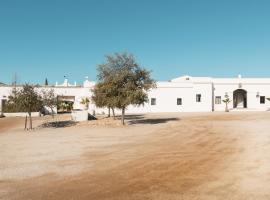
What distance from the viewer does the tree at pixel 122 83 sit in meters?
33.2

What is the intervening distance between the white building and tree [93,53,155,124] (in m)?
20.7

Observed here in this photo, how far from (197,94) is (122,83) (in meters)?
24.9

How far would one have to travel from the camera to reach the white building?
184 ft

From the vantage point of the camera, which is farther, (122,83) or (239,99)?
(239,99)

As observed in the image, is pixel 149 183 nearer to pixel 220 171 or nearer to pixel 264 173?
pixel 220 171

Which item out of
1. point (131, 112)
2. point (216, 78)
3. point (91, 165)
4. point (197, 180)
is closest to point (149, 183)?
point (197, 180)

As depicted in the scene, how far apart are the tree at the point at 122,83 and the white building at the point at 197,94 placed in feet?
68.0

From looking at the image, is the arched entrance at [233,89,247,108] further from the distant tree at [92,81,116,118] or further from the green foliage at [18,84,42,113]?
the green foliage at [18,84,42,113]

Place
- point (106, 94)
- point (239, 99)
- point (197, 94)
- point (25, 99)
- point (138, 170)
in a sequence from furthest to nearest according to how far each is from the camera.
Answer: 1. point (239, 99)
2. point (197, 94)
3. point (106, 94)
4. point (25, 99)
5. point (138, 170)

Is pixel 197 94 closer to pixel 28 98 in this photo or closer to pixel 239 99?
pixel 239 99

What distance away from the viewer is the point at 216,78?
5903 cm

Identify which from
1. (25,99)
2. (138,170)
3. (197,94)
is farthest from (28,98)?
(197,94)

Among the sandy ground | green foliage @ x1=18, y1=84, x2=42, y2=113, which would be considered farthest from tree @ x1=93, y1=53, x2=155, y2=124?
the sandy ground

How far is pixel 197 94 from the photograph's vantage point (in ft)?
185
